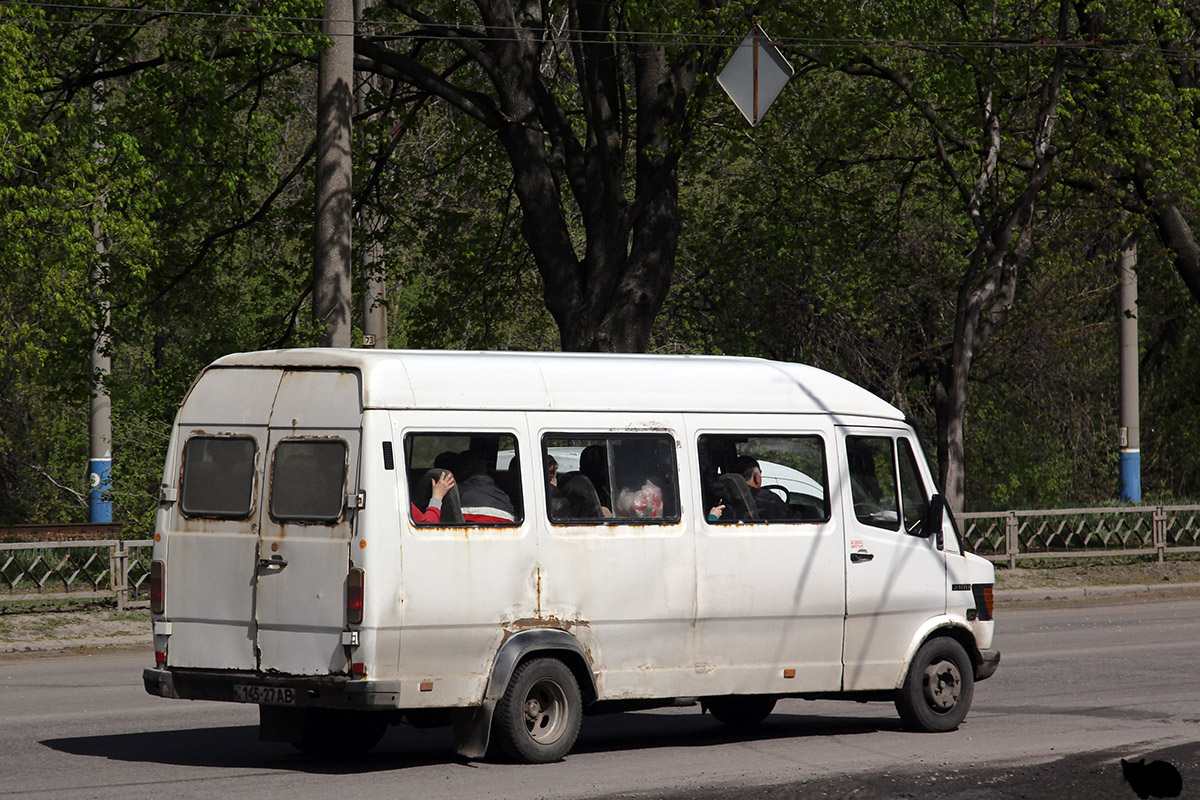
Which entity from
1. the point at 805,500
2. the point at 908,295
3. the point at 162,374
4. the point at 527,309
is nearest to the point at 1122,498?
the point at 908,295

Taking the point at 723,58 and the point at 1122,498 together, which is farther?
the point at 1122,498

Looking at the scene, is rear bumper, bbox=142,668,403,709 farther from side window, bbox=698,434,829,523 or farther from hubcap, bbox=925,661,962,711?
hubcap, bbox=925,661,962,711

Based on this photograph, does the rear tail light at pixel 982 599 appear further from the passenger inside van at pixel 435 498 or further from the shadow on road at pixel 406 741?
the passenger inside van at pixel 435 498

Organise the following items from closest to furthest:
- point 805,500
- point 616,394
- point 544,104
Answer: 1. point 616,394
2. point 805,500
3. point 544,104

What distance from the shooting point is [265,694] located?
8.85 metres

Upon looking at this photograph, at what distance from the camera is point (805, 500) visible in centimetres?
1046

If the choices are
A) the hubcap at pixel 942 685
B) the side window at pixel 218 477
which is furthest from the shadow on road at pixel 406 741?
the side window at pixel 218 477

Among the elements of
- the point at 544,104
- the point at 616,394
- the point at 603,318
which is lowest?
the point at 616,394

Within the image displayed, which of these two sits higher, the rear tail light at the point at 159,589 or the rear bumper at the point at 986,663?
the rear tail light at the point at 159,589

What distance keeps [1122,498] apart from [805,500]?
64.4 ft

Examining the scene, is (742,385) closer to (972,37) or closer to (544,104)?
(544,104)

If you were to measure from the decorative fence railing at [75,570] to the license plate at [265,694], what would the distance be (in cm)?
978

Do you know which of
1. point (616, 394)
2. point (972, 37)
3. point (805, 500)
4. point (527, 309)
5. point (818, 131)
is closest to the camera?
point (616, 394)

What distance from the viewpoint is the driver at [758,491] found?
10.2 metres
